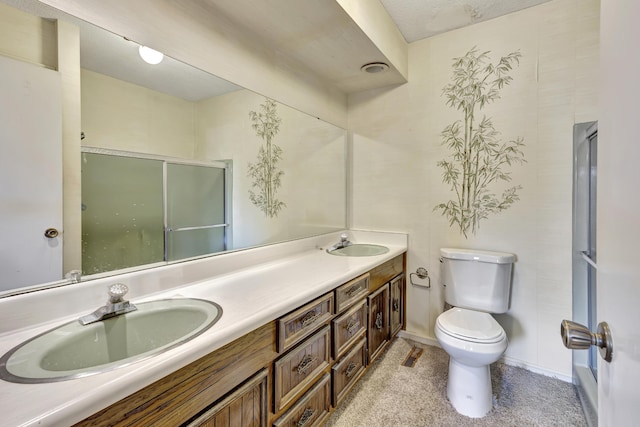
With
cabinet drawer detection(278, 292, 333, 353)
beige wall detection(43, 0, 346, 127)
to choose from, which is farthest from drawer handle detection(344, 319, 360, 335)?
beige wall detection(43, 0, 346, 127)

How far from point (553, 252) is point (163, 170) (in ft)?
7.61

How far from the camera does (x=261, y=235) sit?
1.82m

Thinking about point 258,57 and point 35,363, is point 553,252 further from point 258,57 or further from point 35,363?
point 35,363

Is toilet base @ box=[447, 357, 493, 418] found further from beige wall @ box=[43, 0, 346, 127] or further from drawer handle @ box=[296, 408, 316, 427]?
beige wall @ box=[43, 0, 346, 127]

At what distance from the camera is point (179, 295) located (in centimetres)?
118

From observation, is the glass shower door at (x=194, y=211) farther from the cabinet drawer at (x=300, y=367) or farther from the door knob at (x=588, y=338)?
the door knob at (x=588, y=338)

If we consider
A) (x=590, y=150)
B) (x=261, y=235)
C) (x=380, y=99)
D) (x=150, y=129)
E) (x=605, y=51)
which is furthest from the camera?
(x=380, y=99)

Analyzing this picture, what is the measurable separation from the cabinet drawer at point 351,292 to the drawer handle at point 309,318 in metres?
0.19

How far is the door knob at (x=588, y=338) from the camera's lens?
538mm

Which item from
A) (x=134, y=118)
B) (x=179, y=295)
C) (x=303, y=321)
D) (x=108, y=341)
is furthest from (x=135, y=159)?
(x=303, y=321)

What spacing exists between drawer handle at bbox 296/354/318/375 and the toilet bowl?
0.79 m

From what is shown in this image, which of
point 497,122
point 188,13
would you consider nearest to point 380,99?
point 497,122

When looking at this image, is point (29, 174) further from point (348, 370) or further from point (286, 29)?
point (348, 370)

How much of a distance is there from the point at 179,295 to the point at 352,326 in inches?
35.3
